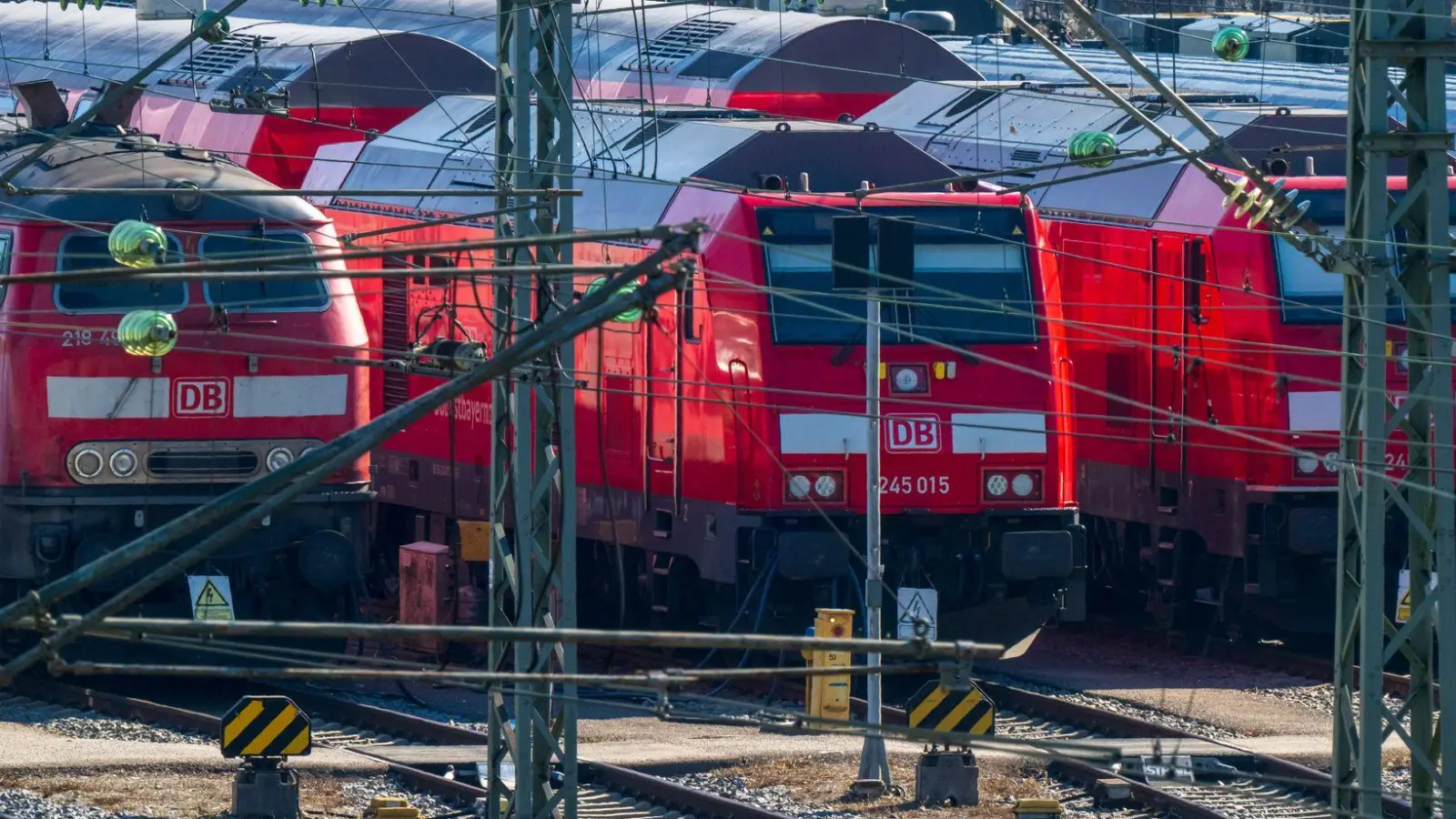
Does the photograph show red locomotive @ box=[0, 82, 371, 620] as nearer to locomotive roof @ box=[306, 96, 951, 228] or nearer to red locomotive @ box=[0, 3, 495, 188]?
locomotive roof @ box=[306, 96, 951, 228]

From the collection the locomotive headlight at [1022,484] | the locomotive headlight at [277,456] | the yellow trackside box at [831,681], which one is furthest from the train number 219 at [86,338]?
the locomotive headlight at [1022,484]

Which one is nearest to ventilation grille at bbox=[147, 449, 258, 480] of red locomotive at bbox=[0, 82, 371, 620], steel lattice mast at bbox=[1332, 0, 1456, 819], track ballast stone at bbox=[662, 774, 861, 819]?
red locomotive at bbox=[0, 82, 371, 620]

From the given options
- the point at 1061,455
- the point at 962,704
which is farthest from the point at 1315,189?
the point at 962,704

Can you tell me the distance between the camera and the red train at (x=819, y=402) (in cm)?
1633

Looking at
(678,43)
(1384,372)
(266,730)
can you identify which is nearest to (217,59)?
(678,43)

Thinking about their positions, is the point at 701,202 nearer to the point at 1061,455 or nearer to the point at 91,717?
the point at 1061,455

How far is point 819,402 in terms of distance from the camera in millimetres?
16234

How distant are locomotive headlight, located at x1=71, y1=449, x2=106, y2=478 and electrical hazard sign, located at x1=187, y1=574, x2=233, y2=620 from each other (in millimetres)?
872

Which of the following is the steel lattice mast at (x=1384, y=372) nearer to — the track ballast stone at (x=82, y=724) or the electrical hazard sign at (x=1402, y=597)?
the electrical hazard sign at (x=1402, y=597)

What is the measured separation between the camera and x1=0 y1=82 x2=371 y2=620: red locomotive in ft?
52.7

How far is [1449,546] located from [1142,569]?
31.7 ft

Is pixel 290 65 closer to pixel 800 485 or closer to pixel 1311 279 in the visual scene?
pixel 800 485

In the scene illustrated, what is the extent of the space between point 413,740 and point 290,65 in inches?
328

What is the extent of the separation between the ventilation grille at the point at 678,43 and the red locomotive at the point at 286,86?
5.14 ft
